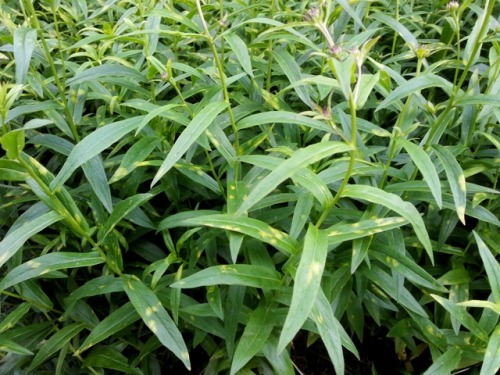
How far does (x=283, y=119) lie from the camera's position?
119cm

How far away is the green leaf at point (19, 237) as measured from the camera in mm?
1086

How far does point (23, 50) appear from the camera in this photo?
119cm

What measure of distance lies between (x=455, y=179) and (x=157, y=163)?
31.6 inches

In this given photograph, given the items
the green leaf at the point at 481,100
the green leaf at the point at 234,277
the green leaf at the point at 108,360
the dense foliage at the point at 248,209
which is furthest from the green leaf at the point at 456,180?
the green leaf at the point at 108,360

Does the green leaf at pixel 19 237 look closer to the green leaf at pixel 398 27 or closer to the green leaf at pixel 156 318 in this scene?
the green leaf at pixel 156 318

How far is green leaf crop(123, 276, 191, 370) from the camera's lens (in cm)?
121

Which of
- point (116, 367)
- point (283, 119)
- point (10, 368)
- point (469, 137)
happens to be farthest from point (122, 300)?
point (469, 137)

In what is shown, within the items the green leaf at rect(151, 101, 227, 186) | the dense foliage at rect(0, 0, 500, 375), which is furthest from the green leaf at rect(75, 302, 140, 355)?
the green leaf at rect(151, 101, 227, 186)

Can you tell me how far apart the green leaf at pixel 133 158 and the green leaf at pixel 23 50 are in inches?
12.4

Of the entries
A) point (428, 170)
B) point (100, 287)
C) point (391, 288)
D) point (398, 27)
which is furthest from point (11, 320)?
point (398, 27)

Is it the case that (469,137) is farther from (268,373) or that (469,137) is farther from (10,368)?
(10,368)

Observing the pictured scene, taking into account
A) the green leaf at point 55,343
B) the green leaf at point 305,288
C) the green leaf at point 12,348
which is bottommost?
the green leaf at point 55,343

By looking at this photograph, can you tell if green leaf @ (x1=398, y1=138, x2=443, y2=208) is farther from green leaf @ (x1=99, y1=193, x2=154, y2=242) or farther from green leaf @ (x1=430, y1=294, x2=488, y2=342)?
green leaf @ (x1=99, y1=193, x2=154, y2=242)

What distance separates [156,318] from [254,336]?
26cm
